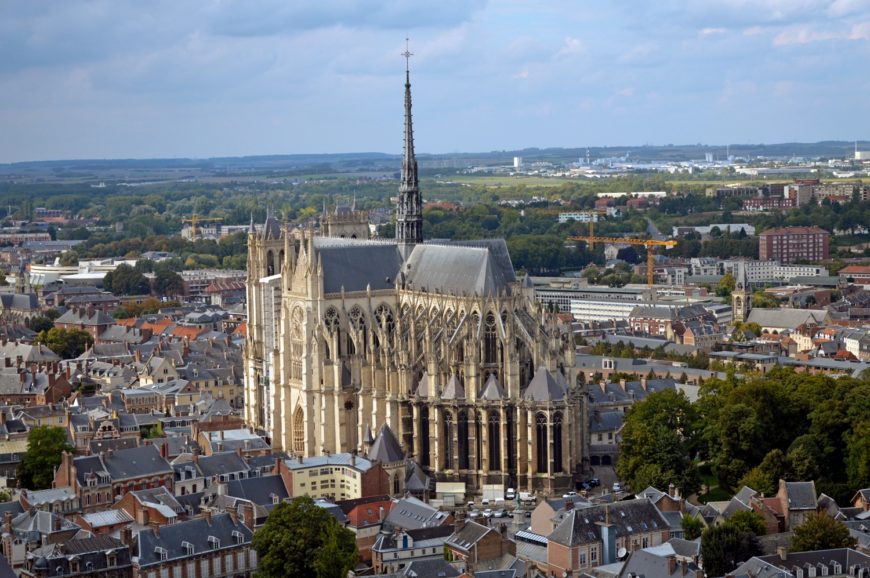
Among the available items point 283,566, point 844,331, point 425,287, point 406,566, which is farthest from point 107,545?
point 844,331

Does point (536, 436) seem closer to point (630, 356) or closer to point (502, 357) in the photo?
point (502, 357)

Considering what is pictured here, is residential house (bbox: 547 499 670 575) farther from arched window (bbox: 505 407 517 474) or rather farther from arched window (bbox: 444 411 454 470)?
arched window (bbox: 444 411 454 470)

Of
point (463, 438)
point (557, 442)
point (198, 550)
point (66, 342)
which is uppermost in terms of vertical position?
point (557, 442)

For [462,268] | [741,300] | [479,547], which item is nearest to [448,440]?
[462,268]

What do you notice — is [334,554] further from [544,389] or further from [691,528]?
[544,389]

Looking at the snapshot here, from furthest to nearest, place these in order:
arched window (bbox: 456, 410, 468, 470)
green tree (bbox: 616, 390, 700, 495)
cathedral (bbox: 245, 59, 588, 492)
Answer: arched window (bbox: 456, 410, 468, 470)
cathedral (bbox: 245, 59, 588, 492)
green tree (bbox: 616, 390, 700, 495)

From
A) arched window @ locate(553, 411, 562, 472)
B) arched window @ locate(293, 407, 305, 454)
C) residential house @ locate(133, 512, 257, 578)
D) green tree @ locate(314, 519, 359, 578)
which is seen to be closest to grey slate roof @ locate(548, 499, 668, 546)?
green tree @ locate(314, 519, 359, 578)
